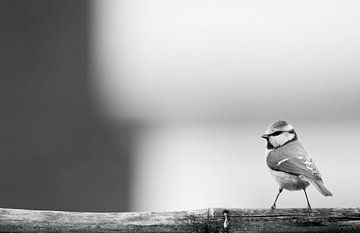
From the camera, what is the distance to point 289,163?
3.15 metres

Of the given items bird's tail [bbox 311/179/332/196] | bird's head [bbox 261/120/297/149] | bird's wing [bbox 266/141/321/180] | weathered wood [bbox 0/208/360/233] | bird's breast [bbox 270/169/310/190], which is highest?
bird's head [bbox 261/120/297/149]

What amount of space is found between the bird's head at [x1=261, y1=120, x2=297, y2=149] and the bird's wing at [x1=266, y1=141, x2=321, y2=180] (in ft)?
0.23

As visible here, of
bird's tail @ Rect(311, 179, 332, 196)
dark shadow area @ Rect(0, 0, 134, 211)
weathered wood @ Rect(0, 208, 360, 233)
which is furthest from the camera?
dark shadow area @ Rect(0, 0, 134, 211)

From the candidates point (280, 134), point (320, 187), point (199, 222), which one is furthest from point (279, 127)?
point (199, 222)

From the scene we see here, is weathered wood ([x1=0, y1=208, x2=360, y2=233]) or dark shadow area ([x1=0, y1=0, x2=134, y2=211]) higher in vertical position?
dark shadow area ([x1=0, y1=0, x2=134, y2=211])

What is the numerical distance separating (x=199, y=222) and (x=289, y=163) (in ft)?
3.35

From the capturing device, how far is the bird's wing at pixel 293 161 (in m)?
3.06

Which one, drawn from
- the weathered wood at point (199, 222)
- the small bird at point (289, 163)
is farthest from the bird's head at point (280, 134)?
the weathered wood at point (199, 222)

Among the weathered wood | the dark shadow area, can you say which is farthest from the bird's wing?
the dark shadow area

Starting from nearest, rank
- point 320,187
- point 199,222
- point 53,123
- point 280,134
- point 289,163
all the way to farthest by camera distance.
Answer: point 199,222 → point 320,187 → point 289,163 → point 280,134 → point 53,123

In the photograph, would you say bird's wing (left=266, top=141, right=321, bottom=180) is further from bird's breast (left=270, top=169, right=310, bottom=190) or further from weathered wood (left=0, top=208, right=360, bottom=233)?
weathered wood (left=0, top=208, right=360, bottom=233)

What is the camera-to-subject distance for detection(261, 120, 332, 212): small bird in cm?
305

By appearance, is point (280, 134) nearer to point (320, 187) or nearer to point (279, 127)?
point (279, 127)

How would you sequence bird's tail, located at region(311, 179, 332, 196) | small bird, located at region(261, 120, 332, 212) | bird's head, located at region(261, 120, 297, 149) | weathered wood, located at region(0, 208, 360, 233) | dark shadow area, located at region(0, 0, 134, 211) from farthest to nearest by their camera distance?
dark shadow area, located at region(0, 0, 134, 211) < bird's head, located at region(261, 120, 297, 149) < small bird, located at region(261, 120, 332, 212) < bird's tail, located at region(311, 179, 332, 196) < weathered wood, located at region(0, 208, 360, 233)
